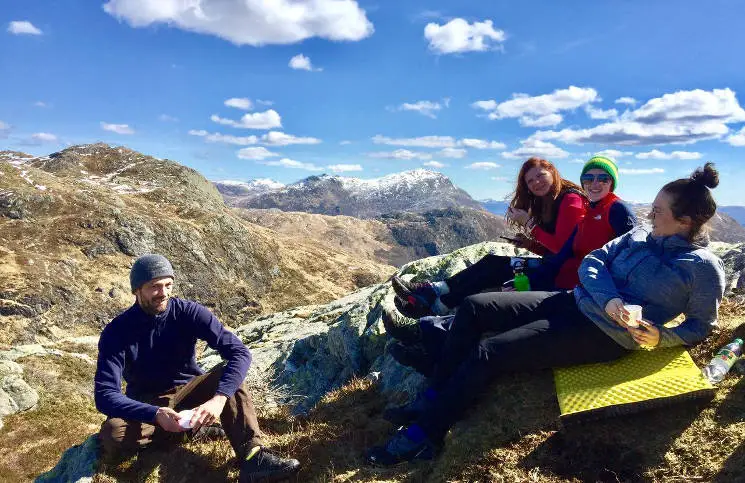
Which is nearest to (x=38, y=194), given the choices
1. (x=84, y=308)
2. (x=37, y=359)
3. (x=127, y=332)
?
(x=84, y=308)

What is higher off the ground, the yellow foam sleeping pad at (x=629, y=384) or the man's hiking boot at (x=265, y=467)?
the yellow foam sleeping pad at (x=629, y=384)

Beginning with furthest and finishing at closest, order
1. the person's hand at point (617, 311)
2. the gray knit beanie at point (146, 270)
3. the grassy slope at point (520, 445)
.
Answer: the gray knit beanie at point (146, 270)
the person's hand at point (617, 311)
the grassy slope at point (520, 445)

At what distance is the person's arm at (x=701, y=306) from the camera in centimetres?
611

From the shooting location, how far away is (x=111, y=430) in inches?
291

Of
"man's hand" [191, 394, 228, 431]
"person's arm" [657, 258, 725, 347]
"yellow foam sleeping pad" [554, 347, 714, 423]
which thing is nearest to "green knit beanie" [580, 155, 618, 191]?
"person's arm" [657, 258, 725, 347]

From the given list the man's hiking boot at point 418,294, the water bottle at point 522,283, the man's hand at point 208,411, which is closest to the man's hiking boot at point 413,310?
the man's hiking boot at point 418,294

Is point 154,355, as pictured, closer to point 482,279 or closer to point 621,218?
point 482,279

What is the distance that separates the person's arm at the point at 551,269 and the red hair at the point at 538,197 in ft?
3.95

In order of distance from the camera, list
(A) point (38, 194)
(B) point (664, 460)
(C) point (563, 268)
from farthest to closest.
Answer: (A) point (38, 194) → (C) point (563, 268) → (B) point (664, 460)

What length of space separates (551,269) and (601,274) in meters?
2.02

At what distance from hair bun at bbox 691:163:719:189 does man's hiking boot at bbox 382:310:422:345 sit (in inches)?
Answer: 199

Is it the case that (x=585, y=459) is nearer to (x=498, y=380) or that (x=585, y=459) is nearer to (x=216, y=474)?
(x=498, y=380)

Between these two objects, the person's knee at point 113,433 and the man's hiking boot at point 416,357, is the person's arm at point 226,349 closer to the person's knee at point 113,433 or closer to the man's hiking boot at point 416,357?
the person's knee at point 113,433

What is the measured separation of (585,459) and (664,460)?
0.89 m
